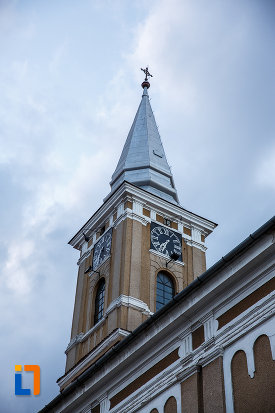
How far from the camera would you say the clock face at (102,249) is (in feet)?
120

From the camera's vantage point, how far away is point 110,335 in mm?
31047

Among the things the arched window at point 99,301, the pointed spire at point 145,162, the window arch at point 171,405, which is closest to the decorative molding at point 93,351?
the arched window at point 99,301

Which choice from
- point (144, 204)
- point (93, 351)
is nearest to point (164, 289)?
point (93, 351)

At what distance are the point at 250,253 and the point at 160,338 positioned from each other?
414cm

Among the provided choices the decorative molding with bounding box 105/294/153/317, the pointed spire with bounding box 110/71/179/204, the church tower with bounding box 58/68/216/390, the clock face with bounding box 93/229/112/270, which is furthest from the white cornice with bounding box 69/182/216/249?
the decorative molding with bounding box 105/294/153/317

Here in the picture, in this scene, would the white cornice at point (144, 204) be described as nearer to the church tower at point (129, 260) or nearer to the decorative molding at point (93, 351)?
the church tower at point (129, 260)

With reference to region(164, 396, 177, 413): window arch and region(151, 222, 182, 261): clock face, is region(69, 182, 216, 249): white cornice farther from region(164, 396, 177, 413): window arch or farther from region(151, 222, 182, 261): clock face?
region(164, 396, 177, 413): window arch

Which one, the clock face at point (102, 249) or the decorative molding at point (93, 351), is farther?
the clock face at point (102, 249)

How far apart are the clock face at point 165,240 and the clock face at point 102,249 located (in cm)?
236

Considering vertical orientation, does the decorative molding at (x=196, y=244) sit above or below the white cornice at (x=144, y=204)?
below

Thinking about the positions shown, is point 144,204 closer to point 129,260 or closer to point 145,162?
point 129,260

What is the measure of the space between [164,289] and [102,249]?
14.9 ft

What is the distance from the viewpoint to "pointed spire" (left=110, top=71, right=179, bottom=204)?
4044 cm

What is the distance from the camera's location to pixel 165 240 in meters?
36.1
